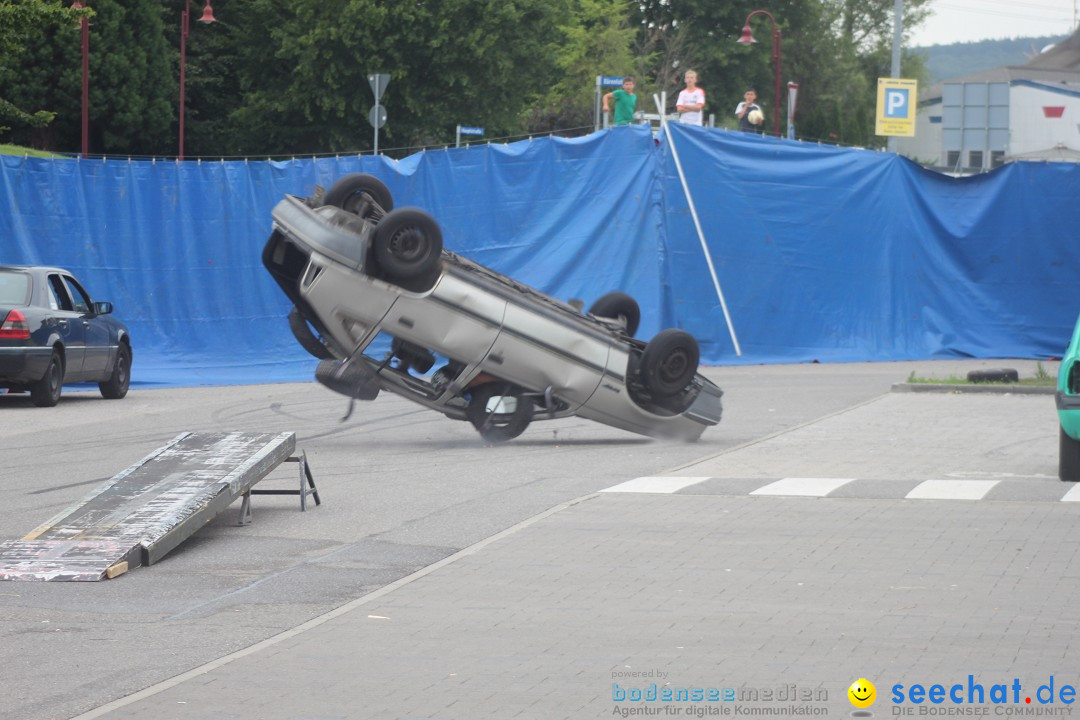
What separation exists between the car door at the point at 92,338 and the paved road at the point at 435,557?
189 cm

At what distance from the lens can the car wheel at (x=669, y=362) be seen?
13836 mm

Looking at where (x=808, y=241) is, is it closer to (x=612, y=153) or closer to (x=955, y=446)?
(x=612, y=153)

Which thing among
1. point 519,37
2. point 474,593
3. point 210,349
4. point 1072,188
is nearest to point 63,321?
point 210,349

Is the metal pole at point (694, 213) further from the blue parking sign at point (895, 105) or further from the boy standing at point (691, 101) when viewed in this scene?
the blue parking sign at point (895, 105)

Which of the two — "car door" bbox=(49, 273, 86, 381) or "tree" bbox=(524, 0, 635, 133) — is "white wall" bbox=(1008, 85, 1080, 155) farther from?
"car door" bbox=(49, 273, 86, 381)

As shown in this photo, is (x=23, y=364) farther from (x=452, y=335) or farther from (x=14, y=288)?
(x=452, y=335)

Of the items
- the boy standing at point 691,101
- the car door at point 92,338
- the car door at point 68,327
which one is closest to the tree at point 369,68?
the boy standing at point 691,101

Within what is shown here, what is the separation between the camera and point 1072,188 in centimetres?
2442

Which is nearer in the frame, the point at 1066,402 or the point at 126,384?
the point at 1066,402

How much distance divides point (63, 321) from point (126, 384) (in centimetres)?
185

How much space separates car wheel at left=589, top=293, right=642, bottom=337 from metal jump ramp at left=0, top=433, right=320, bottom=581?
5187 millimetres

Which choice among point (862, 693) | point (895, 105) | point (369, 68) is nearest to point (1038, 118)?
point (369, 68)

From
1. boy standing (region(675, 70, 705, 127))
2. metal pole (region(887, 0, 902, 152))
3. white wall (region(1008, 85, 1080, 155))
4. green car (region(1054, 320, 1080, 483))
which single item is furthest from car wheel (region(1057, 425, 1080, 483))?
white wall (region(1008, 85, 1080, 155))

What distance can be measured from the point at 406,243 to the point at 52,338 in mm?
6349
